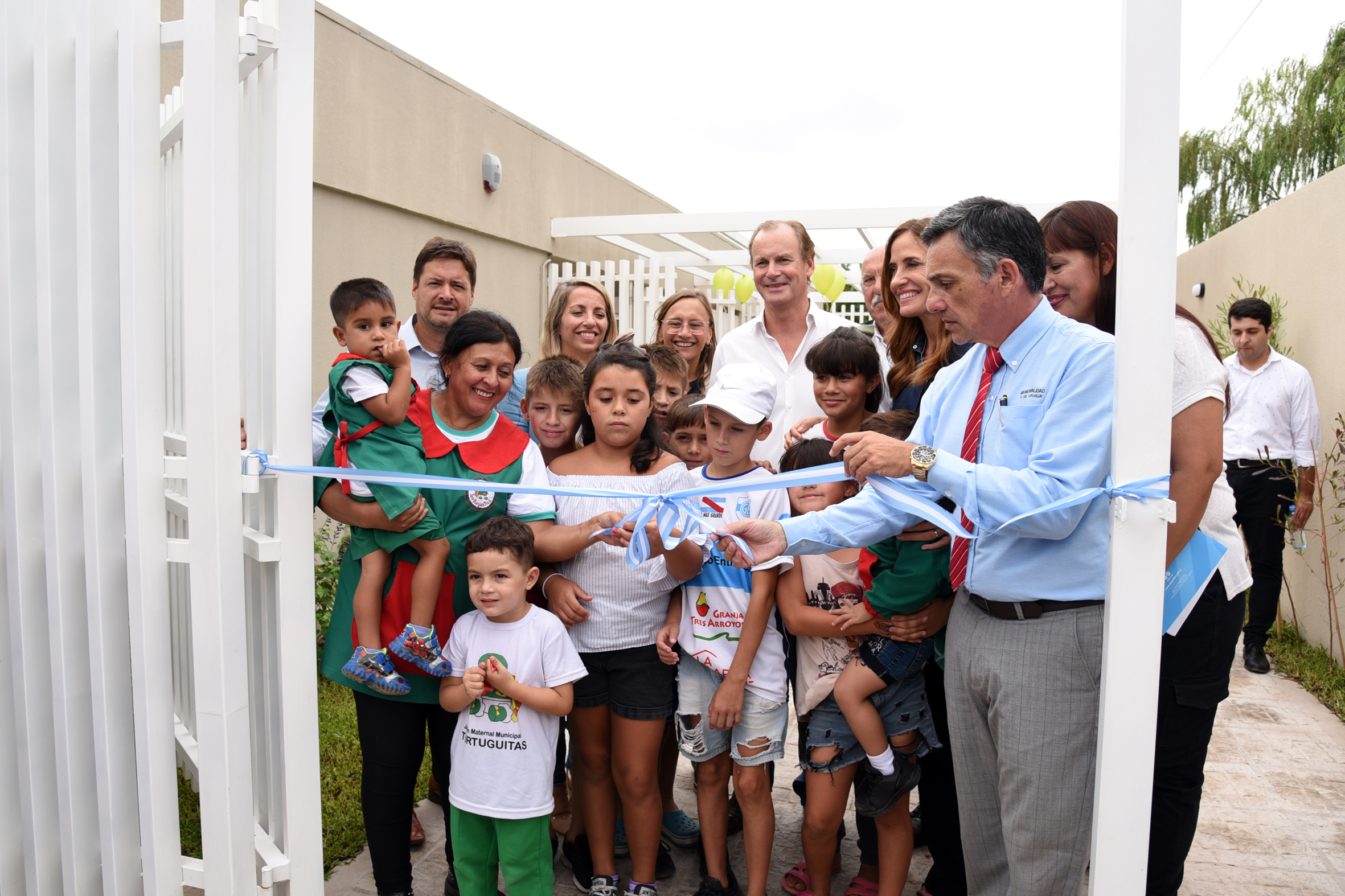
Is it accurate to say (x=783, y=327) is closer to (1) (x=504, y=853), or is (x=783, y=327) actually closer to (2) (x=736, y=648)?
(2) (x=736, y=648)

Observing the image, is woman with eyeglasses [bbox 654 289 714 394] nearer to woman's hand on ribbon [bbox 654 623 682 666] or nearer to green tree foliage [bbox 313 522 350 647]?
woman's hand on ribbon [bbox 654 623 682 666]

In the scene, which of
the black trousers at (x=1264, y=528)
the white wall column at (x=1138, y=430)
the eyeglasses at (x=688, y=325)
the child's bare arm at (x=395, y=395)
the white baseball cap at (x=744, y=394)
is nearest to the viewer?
the white wall column at (x=1138, y=430)

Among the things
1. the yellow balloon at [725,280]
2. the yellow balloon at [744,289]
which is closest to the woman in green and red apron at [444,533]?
the yellow balloon at [744,289]

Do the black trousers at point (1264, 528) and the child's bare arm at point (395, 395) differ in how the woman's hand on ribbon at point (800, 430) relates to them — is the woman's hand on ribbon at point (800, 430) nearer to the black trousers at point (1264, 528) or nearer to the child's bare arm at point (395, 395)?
the child's bare arm at point (395, 395)

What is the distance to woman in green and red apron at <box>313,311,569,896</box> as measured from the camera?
2662 mm

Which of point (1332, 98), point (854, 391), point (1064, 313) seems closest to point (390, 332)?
point (854, 391)

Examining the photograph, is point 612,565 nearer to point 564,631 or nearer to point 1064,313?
point 564,631

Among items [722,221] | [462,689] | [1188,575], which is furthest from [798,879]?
[722,221]

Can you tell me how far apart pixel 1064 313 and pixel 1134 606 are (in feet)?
3.54

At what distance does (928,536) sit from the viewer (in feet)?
7.80

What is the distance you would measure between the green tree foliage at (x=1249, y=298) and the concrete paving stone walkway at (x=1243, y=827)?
264cm

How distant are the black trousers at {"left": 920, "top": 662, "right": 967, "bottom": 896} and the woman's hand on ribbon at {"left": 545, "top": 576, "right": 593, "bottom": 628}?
1.16 m

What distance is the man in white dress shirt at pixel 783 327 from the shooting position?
145 inches

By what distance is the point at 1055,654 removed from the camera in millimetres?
1945
